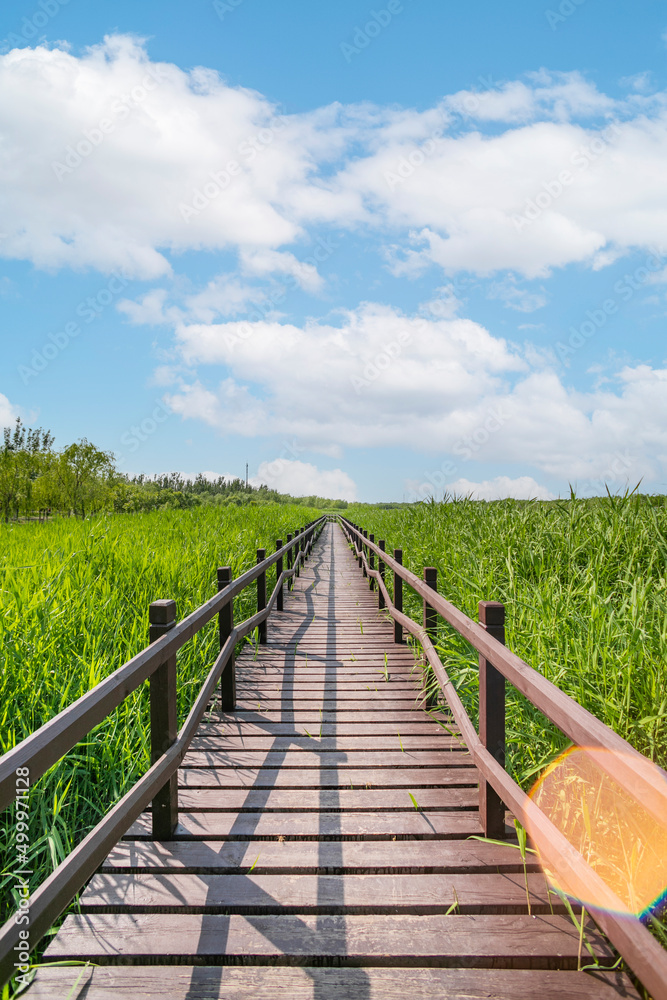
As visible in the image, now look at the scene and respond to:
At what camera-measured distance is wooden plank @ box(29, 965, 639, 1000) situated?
1.77 m

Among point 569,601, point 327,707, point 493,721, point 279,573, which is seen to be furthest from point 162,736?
point 279,573

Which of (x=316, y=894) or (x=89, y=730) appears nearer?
(x=89, y=730)

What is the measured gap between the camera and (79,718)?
1716mm

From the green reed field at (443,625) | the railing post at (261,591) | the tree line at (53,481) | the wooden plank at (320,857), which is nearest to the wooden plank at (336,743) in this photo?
the green reed field at (443,625)

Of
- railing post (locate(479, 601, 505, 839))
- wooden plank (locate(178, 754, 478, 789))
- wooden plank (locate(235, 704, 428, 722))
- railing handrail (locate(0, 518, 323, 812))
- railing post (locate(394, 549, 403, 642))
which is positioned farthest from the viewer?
railing post (locate(394, 549, 403, 642))

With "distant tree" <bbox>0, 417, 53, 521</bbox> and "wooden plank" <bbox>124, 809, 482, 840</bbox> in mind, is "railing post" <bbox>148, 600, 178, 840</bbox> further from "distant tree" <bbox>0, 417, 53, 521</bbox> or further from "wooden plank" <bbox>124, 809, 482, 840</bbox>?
"distant tree" <bbox>0, 417, 53, 521</bbox>

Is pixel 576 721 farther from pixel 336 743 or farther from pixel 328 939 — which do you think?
pixel 336 743

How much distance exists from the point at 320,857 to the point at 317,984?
23.7 inches

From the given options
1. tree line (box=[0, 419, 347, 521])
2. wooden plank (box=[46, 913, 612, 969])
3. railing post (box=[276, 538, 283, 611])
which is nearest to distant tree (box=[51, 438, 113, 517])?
tree line (box=[0, 419, 347, 521])

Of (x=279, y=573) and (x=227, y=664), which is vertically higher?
(x=279, y=573)

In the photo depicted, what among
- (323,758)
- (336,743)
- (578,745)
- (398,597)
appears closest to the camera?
(578,745)

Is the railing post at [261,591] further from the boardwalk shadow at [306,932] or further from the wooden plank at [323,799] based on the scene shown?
the wooden plank at [323,799]

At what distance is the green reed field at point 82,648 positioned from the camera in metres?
2.77

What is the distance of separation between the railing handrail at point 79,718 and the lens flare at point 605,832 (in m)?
1.58
